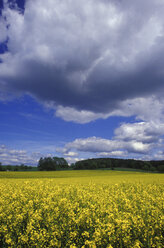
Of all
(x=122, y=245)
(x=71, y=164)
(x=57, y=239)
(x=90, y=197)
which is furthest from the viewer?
(x=71, y=164)

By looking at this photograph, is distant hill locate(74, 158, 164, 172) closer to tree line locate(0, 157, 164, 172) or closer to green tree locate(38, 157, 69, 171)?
tree line locate(0, 157, 164, 172)

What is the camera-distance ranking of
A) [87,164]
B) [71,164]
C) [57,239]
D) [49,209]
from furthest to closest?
1. [71,164]
2. [87,164]
3. [49,209]
4. [57,239]

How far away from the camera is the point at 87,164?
9625 cm

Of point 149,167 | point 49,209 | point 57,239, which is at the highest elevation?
point 49,209

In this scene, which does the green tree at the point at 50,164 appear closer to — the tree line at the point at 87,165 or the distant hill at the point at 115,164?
the tree line at the point at 87,165

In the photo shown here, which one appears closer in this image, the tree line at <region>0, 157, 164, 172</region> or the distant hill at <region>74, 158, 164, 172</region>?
the tree line at <region>0, 157, 164, 172</region>

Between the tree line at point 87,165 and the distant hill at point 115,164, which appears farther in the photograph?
the distant hill at point 115,164

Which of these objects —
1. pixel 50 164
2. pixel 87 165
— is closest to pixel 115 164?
pixel 87 165

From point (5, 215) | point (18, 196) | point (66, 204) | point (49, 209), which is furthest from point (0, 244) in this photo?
point (18, 196)

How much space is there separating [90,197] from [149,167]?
3944 inches

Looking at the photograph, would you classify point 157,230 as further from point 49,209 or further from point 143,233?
point 49,209

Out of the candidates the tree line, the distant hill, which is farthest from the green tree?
the distant hill

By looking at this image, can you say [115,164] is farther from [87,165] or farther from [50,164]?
[50,164]

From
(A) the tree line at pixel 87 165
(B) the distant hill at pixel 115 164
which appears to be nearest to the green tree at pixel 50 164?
(A) the tree line at pixel 87 165
